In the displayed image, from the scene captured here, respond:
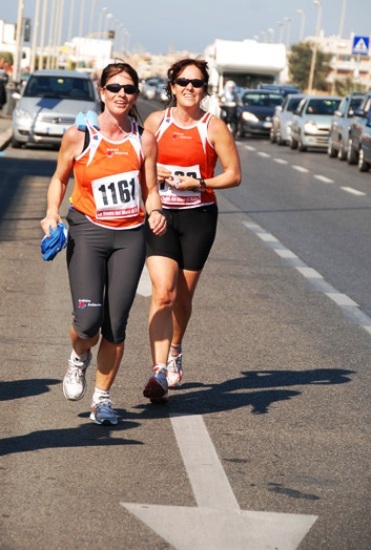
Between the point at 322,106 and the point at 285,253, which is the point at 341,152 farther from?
the point at 285,253

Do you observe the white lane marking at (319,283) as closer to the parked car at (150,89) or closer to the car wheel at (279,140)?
the car wheel at (279,140)

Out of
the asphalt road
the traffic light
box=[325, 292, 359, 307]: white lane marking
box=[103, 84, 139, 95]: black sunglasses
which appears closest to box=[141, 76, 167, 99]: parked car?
the traffic light

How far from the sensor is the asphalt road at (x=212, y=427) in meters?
5.25

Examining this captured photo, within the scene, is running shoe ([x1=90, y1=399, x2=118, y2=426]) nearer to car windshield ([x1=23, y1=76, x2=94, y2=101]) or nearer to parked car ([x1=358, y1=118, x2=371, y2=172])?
parked car ([x1=358, y1=118, x2=371, y2=172])

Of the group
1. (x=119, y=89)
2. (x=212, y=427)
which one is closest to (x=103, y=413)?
(x=212, y=427)

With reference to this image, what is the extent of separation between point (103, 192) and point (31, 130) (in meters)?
24.5

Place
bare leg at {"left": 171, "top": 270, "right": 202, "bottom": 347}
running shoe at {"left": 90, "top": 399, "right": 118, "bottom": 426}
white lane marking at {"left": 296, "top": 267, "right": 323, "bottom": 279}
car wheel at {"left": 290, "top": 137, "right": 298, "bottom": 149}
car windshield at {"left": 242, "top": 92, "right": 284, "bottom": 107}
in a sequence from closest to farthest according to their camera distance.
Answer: running shoe at {"left": 90, "top": 399, "right": 118, "bottom": 426}, bare leg at {"left": 171, "top": 270, "right": 202, "bottom": 347}, white lane marking at {"left": 296, "top": 267, "right": 323, "bottom": 279}, car wheel at {"left": 290, "top": 137, "right": 298, "bottom": 149}, car windshield at {"left": 242, "top": 92, "right": 284, "bottom": 107}

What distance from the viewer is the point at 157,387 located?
7.36 m

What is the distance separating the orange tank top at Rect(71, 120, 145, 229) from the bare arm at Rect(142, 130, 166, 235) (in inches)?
1.4

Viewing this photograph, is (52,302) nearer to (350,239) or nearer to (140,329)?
(140,329)

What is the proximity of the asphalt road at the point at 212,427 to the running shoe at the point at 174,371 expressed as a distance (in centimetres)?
11

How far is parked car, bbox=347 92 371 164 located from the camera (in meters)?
31.2

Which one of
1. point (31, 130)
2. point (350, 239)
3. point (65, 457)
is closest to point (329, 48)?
point (31, 130)

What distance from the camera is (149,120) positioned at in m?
7.61
